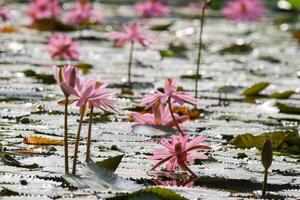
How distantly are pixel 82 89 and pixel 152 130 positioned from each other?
3.19 feet

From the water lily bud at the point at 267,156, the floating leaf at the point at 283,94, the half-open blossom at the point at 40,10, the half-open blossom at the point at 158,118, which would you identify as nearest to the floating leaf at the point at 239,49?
the half-open blossom at the point at 40,10

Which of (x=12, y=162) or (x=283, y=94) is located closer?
(x=12, y=162)

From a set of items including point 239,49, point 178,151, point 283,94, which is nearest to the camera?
point 178,151

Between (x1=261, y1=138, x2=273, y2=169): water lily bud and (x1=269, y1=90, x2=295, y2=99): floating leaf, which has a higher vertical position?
(x1=269, y1=90, x2=295, y2=99): floating leaf

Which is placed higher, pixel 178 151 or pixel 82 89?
pixel 82 89

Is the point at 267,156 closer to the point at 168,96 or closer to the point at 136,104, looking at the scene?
the point at 168,96

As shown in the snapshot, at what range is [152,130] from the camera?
3420mm

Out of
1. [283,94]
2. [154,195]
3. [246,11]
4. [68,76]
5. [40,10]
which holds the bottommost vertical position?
[154,195]

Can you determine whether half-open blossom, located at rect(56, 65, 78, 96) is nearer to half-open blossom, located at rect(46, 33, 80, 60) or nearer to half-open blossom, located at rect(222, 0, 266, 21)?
half-open blossom, located at rect(46, 33, 80, 60)

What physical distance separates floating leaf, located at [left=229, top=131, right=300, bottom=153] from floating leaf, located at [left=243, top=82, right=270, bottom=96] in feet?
4.95

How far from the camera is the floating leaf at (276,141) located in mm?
3246

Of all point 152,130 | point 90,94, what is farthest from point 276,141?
point 90,94

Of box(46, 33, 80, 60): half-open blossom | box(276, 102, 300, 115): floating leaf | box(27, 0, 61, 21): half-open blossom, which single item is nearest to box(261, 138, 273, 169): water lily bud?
box(276, 102, 300, 115): floating leaf

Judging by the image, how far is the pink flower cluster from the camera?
2.37 m
